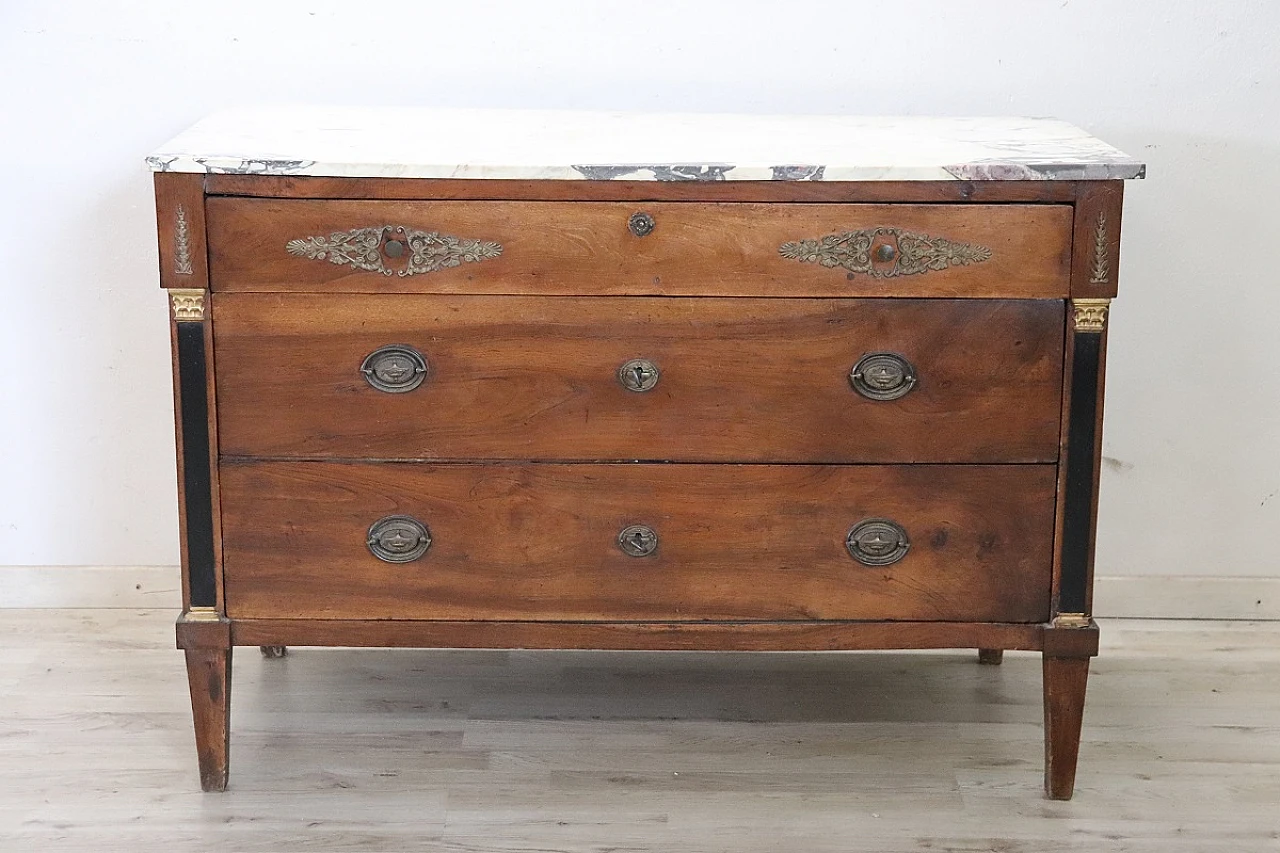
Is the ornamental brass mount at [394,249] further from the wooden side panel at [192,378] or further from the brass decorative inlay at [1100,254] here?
the brass decorative inlay at [1100,254]

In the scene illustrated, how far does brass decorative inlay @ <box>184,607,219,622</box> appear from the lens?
1948mm

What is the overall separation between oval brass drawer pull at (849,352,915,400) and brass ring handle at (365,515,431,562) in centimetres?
61

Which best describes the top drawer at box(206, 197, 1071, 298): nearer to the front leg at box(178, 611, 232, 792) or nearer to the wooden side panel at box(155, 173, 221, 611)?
the wooden side panel at box(155, 173, 221, 611)

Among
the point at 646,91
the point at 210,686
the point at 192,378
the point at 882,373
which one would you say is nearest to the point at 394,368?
the point at 192,378

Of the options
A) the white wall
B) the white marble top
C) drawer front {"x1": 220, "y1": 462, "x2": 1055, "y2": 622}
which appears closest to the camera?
the white marble top

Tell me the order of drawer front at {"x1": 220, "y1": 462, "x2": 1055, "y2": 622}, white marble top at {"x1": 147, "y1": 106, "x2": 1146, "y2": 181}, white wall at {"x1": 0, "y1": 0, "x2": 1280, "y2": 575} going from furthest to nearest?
white wall at {"x1": 0, "y1": 0, "x2": 1280, "y2": 575} < drawer front at {"x1": 220, "y1": 462, "x2": 1055, "y2": 622} < white marble top at {"x1": 147, "y1": 106, "x2": 1146, "y2": 181}

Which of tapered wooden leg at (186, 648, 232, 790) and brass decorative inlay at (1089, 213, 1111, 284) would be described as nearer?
brass decorative inlay at (1089, 213, 1111, 284)

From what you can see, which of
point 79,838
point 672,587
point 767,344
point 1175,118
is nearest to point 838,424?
point 767,344

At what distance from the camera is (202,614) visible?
1949mm

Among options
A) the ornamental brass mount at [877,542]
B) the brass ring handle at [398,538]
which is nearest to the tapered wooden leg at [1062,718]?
the ornamental brass mount at [877,542]

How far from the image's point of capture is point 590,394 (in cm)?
189

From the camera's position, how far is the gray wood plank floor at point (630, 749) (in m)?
1.96

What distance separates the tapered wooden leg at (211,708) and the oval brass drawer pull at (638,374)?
0.66 metres

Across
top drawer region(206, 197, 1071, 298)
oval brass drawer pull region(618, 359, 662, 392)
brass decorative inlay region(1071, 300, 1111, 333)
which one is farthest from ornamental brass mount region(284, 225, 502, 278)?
brass decorative inlay region(1071, 300, 1111, 333)
